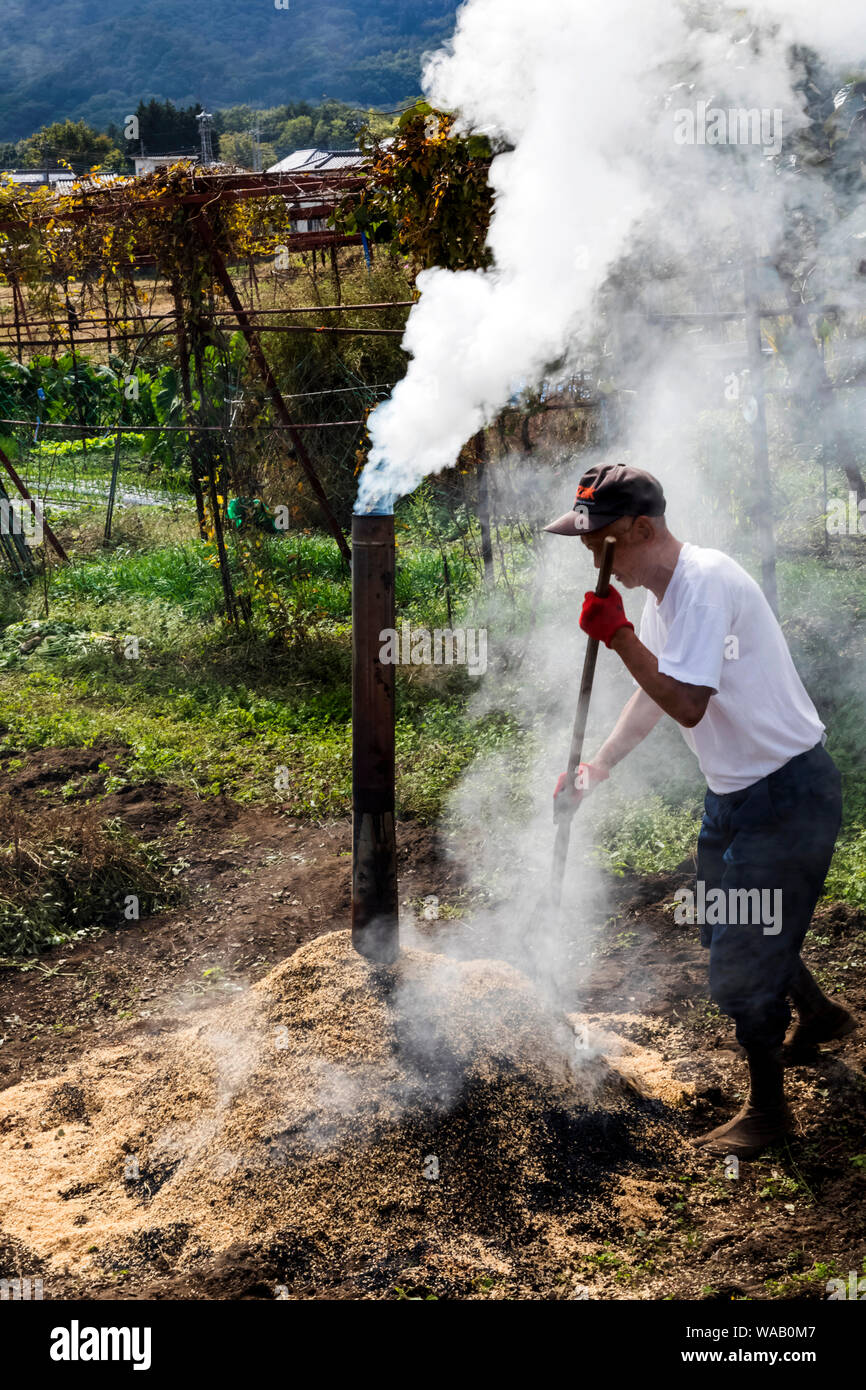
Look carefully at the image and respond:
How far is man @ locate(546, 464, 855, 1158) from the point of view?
267 centimetres

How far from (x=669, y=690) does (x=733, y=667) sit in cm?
21

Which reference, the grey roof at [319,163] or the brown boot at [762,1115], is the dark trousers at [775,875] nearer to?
the brown boot at [762,1115]

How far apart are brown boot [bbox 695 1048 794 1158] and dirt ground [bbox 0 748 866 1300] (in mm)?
57

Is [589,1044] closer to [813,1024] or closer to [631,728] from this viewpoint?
[813,1024]

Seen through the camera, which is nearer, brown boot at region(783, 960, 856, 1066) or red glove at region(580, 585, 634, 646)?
red glove at region(580, 585, 634, 646)

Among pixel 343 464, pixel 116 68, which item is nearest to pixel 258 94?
pixel 116 68

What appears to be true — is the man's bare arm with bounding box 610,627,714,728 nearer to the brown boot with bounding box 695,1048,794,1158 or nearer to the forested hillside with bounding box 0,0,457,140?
the brown boot with bounding box 695,1048,794,1158

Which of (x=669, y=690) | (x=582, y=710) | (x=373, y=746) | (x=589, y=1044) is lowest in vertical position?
(x=589, y=1044)

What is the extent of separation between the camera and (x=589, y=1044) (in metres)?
3.38

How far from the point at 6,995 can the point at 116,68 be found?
550 feet
